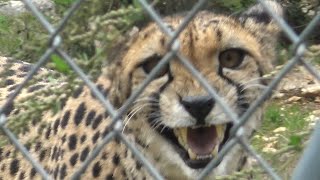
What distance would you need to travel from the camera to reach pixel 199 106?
8.11ft

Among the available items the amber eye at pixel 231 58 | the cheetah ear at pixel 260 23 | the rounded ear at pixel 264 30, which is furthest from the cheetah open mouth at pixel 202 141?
the cheetah ear at pixel 260 23

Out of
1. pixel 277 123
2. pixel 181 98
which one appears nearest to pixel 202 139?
pixel 181 98

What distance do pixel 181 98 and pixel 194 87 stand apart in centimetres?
8

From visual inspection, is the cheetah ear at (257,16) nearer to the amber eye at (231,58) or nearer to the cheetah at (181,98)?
the cheetah at (181,98)

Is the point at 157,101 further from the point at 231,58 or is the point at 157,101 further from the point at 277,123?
the point at 277,123

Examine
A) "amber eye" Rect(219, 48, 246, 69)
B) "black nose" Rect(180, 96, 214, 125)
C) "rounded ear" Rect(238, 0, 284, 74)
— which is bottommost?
"rounded ear" Rect(238, 0, 284, 74)

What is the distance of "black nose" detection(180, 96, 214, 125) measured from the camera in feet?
8.07

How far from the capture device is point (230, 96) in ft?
8.70

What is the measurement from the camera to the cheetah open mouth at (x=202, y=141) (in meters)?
2.64

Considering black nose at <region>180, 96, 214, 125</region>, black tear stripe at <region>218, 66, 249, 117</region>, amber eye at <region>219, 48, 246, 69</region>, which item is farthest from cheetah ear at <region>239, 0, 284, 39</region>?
black nose at <region>180, 96, 214, 125</region>

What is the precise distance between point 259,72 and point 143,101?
39 cm

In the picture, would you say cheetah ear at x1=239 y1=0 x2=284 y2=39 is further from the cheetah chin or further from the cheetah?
the cheetah chin

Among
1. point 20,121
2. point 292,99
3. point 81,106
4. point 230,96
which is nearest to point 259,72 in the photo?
point 230,96

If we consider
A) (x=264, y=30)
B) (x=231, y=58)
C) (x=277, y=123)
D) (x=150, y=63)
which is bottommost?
(x=277, y=123)
